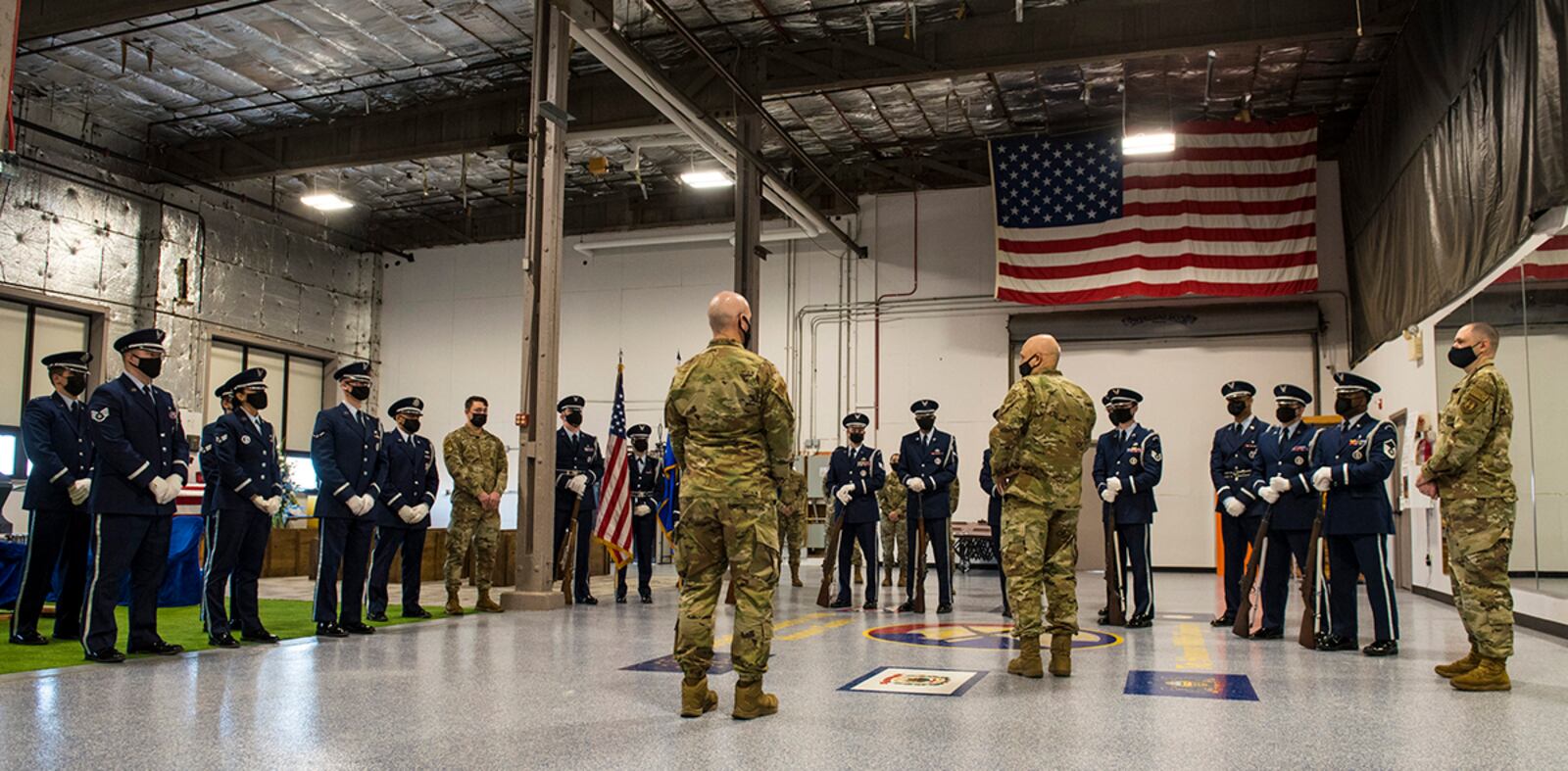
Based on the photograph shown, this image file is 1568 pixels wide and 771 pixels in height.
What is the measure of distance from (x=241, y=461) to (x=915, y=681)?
4539mm

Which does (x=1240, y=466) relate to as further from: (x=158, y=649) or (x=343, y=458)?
(x=158, y=649)

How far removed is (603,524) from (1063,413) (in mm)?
5926

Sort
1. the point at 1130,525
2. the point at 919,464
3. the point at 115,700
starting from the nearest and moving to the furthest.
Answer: the point at 115,700
the point at 1130,525
the point at 919,464

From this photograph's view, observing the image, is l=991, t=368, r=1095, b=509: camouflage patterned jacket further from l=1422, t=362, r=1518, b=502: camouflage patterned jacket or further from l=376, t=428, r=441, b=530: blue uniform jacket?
l=376, t=428, r=441, b=530: blue uniform jacket

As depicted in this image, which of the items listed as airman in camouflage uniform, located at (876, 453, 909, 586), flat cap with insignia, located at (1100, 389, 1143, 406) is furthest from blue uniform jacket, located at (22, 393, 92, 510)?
airman in camouflage uniform, located at (876, 453, 909, 586)

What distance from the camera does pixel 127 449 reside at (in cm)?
625

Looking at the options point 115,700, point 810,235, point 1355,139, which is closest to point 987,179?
point 810,235

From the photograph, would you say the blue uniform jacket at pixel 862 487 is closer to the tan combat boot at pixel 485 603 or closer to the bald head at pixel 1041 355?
the tan combat boot at pixel 485 603

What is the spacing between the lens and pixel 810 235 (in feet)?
60.2

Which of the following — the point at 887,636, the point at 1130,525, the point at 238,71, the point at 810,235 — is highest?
the point at 238,71

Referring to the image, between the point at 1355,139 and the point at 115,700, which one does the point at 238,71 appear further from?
the point at 1355,139

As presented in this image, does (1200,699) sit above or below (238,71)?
below

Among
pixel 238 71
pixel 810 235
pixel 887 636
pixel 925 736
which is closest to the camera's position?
pixel 925 736

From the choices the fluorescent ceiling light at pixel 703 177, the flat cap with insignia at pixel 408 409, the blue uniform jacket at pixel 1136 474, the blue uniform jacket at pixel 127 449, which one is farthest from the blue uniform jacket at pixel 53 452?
the fluorescent ceiling light at pixel 703 177
